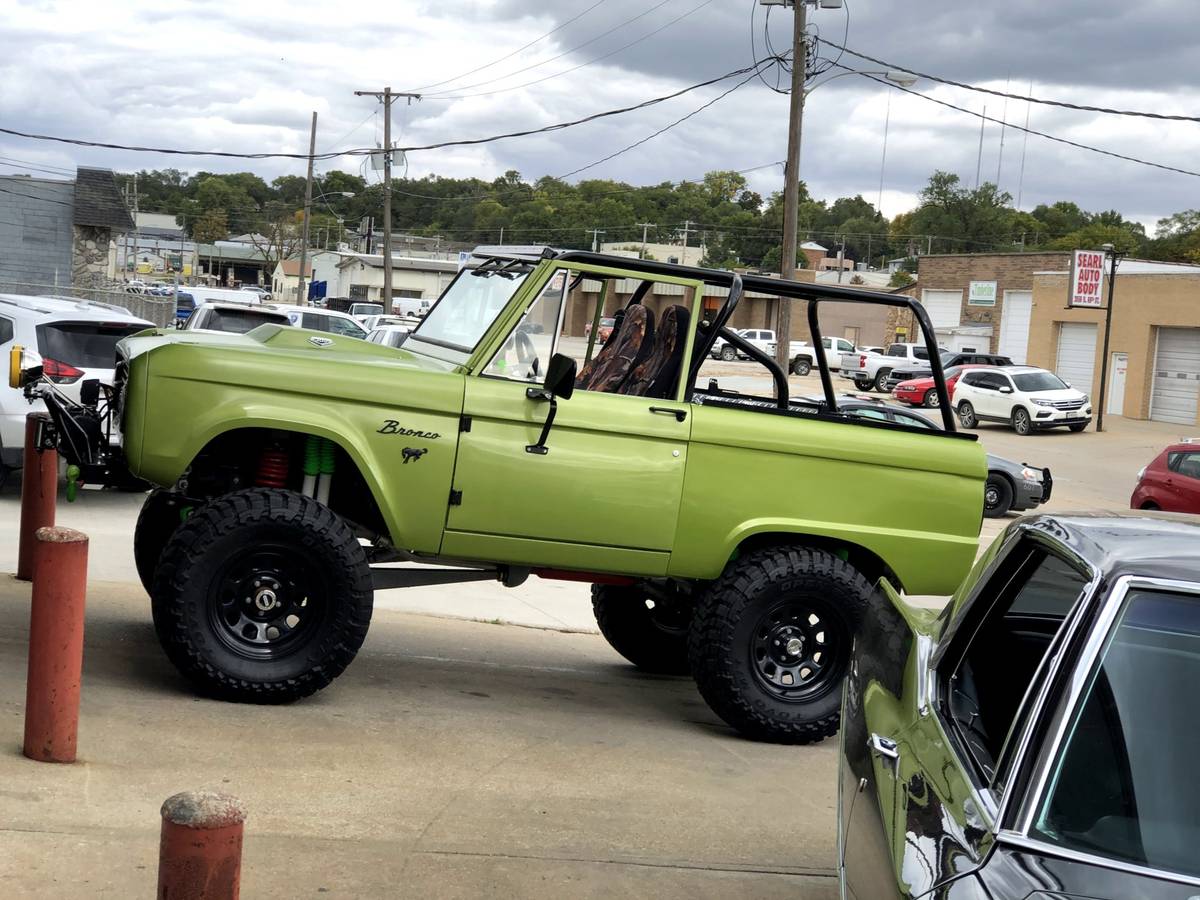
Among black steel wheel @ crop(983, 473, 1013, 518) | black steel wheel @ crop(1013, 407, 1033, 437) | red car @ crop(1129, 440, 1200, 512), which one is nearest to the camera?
red car @ crop(1129, 440, 1200, 512)

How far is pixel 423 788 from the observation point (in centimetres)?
537

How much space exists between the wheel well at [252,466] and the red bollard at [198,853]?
364 centimetres

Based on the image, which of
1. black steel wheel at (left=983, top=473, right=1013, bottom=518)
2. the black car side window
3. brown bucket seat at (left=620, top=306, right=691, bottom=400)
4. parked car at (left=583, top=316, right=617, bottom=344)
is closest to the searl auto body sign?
black steel wheel at (left=983, top=473, right=1013, bottom=518)

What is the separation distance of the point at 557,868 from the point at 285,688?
1.96 metres

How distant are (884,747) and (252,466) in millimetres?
3926

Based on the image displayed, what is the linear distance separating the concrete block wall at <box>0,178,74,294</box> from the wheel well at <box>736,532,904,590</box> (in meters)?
38.8

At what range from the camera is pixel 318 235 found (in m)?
134

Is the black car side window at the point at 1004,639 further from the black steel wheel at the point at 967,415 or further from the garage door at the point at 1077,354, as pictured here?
the garage door at the point at 1077,354

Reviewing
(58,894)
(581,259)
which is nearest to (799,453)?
(581,259)

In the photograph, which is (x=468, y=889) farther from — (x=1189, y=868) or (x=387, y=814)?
(x=1189, y=868)

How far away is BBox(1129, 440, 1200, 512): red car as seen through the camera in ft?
62.7

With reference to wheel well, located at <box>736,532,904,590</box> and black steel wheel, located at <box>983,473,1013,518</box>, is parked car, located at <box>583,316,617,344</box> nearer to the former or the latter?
wheel well, located at <box>736,532,904,590</box>

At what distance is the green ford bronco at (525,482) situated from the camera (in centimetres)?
601

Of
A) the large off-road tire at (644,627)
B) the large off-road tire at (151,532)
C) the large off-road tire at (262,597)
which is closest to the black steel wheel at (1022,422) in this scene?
the large off-road tire at (644,627)
